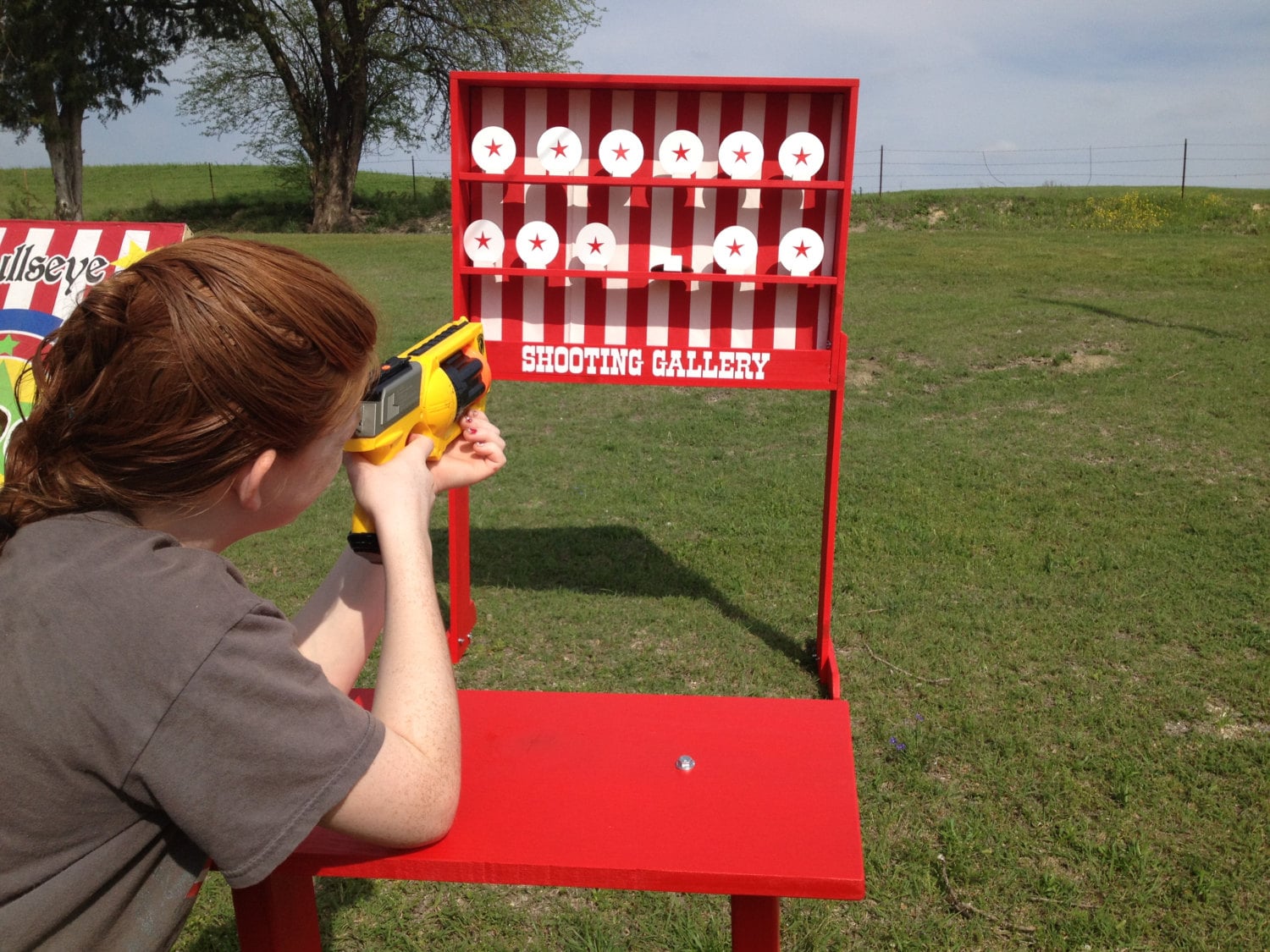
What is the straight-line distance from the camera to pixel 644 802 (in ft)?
4.95

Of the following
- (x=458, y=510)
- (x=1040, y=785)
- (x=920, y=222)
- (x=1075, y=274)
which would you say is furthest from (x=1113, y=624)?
(x=920, y=222)

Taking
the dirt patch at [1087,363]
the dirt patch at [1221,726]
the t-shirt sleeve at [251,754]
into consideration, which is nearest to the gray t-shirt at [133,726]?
the t-shirt sleeve at [251,754]

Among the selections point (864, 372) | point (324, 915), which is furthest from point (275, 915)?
point (864, 372)

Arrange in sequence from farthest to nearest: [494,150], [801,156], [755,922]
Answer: [494,150] < [801,156] < [755,922]

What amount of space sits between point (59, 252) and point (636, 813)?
3185 mm

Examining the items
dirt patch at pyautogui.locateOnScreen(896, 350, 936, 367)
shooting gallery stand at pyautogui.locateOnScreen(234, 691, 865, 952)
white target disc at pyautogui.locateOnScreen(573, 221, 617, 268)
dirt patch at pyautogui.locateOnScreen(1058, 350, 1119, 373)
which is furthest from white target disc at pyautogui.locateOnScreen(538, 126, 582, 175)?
dirt patch at pyautogui.locateOnScreen(1058, 350, 1119, 373)

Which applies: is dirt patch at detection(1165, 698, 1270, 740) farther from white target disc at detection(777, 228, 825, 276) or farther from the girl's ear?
the girl's ear

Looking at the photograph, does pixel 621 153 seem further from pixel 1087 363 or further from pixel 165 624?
pixel 1087 363

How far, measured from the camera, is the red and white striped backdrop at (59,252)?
11.6 ft

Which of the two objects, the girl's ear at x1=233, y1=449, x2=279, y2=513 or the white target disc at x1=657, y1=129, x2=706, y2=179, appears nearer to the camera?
the girl's ear at x1=233, y1=449, x2=279, y2=513

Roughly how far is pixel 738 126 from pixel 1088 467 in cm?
377

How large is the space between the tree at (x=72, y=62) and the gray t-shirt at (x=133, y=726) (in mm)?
24949

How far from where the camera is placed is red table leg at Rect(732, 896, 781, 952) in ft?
4.82

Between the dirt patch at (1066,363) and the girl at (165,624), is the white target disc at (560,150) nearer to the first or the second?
the girl at (165,624)
